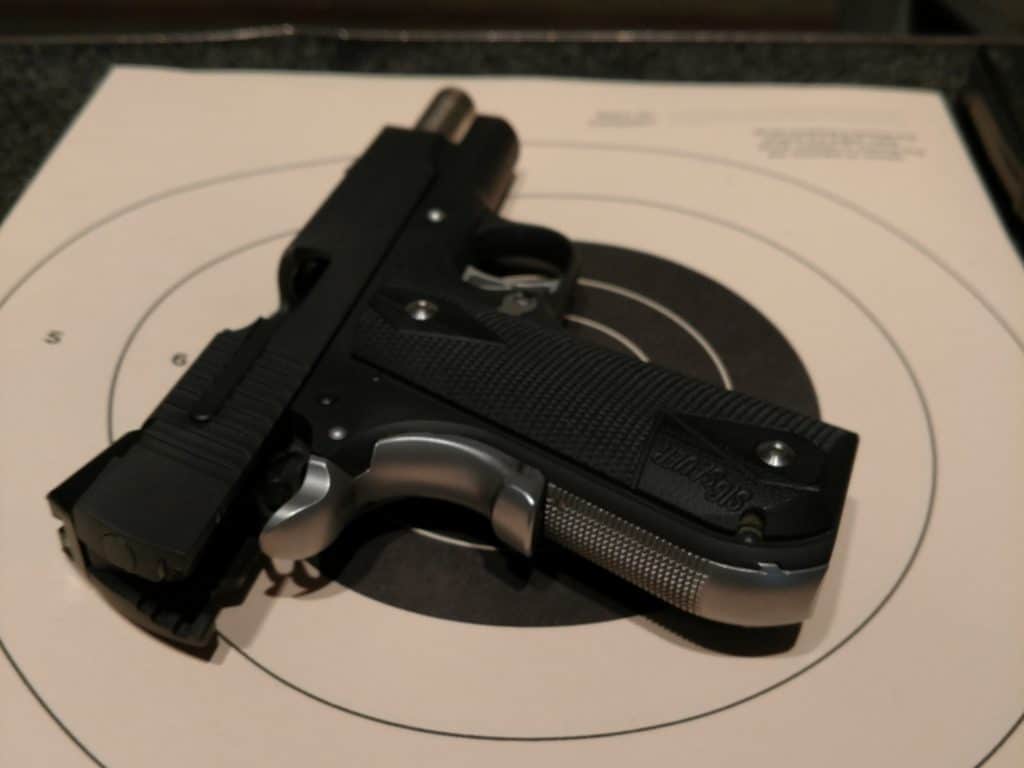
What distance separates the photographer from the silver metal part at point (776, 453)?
571 mm

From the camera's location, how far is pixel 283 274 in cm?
79

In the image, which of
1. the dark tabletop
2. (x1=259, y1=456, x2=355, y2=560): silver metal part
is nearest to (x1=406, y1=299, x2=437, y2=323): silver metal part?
(x1=259, y1=456, x2=355, y2=560): silver metal part

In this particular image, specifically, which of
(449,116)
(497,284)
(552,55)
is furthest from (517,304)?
(552,55)

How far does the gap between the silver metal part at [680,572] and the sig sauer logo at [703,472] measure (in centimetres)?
4

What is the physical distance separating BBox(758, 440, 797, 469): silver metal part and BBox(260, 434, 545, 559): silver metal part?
0.14 metres

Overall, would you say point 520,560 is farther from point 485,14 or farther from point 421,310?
point 485,14

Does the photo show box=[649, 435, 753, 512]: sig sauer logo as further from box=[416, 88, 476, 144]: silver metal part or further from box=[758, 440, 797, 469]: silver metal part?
box=[416, 88, 476, 144]: silver metal part

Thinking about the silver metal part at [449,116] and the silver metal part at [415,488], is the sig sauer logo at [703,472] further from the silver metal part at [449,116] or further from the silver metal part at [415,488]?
the silver metal part at [449,116]

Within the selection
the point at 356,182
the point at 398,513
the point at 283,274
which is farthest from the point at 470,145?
the point at 398,513

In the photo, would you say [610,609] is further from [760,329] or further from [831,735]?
[760,329]

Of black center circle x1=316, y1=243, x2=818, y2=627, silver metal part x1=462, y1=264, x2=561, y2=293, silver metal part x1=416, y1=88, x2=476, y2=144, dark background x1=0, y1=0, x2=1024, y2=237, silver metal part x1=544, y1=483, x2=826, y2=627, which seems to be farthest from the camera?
dark background x1=0, y1=0, x2=1024, y2=237

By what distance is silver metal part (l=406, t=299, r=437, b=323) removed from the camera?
27.3 inches

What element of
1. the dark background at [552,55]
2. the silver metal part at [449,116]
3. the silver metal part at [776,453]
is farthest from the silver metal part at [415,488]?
the dark background at [552,55]

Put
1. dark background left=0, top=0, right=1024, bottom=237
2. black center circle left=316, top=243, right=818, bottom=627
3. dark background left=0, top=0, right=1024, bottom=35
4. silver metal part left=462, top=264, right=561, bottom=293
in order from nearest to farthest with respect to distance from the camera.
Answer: black center circle left=316, top=243, right=818, bottom=627 < silver metal part left=462, top=264, right=561, bottom=293 < dark background left=0, top=0, right=1024, bottom=237 < dark background left=0, top=0, right=1024, bottom=35
